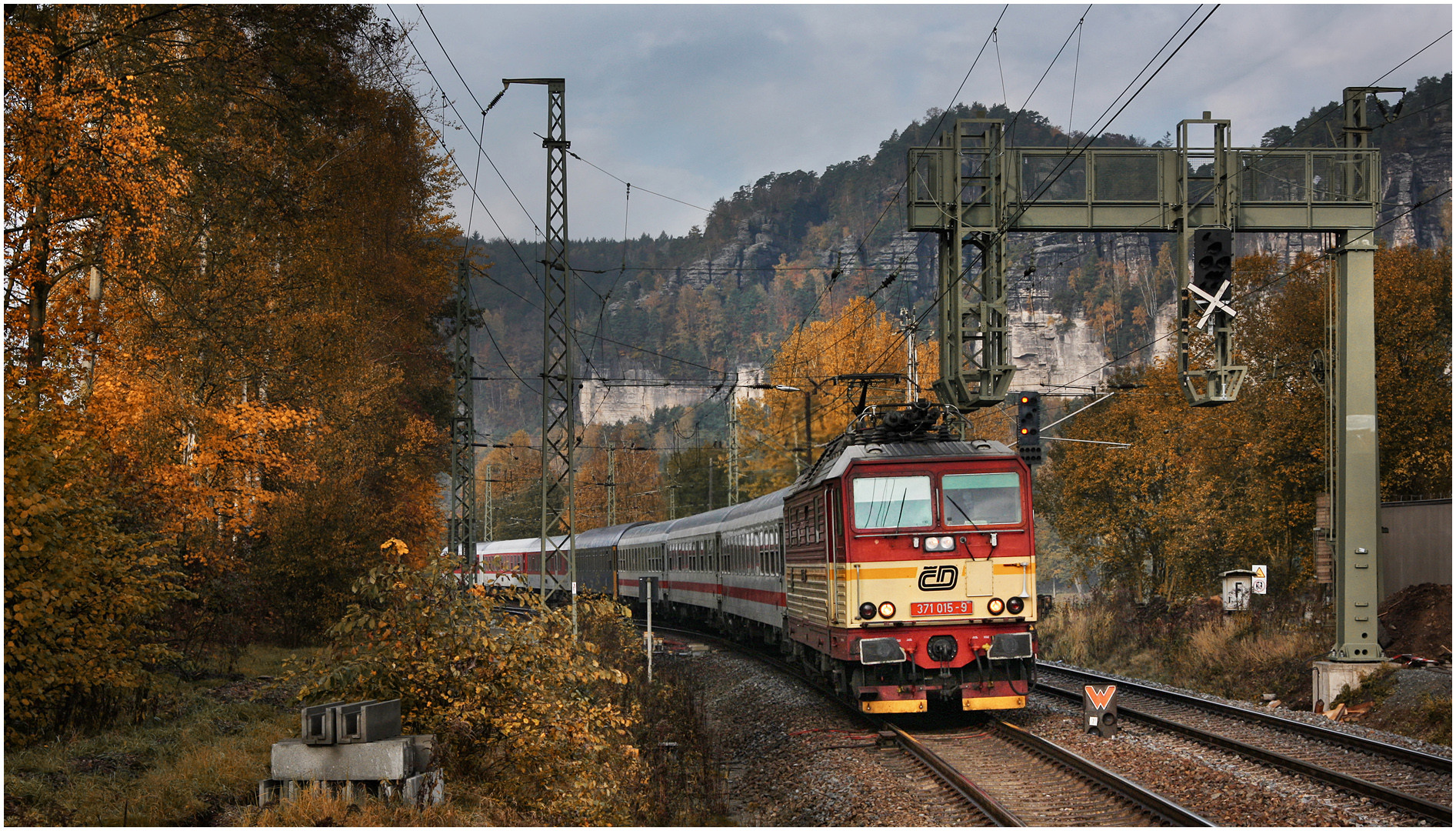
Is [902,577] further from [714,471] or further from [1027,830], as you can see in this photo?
[714,471]

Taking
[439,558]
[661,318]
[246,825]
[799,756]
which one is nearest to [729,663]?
[799,756]

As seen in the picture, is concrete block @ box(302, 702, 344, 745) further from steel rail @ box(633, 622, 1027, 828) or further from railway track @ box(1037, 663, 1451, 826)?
railway track @ box(1037, 663, 1451, 826)

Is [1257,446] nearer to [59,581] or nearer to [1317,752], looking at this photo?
[1317,752]

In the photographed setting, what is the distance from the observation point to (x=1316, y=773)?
9992 millimetres

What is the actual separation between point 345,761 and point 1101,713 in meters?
8.49

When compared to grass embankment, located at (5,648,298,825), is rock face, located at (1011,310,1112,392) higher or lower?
higher

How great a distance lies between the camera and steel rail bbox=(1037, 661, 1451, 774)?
1047 centimetres

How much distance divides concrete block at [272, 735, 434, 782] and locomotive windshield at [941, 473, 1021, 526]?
7.49 m

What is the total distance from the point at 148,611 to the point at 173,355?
8.58 meters

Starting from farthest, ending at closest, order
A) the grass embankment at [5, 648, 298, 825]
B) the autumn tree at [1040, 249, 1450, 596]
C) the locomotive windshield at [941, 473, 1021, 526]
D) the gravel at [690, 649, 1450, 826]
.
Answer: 1. the autumn tree at [1040, 249, 1450, 596]
2. the locomotive windshield at [941, 473, 1021, 526]
3. the gravel at [690, 649, 1450, 826]
4. the grass embankment at [5, 648, 298, 825]

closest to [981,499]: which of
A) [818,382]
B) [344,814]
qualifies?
[344,814]

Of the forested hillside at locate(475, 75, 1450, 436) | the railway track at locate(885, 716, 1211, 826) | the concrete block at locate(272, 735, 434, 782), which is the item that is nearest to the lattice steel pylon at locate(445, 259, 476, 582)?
the railway track at locate(885, 716, 1211, 826)

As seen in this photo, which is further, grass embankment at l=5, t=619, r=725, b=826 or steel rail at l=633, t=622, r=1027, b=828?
steel rail at l=633, t=622, r=1027, b=828

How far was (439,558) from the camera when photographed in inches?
375
